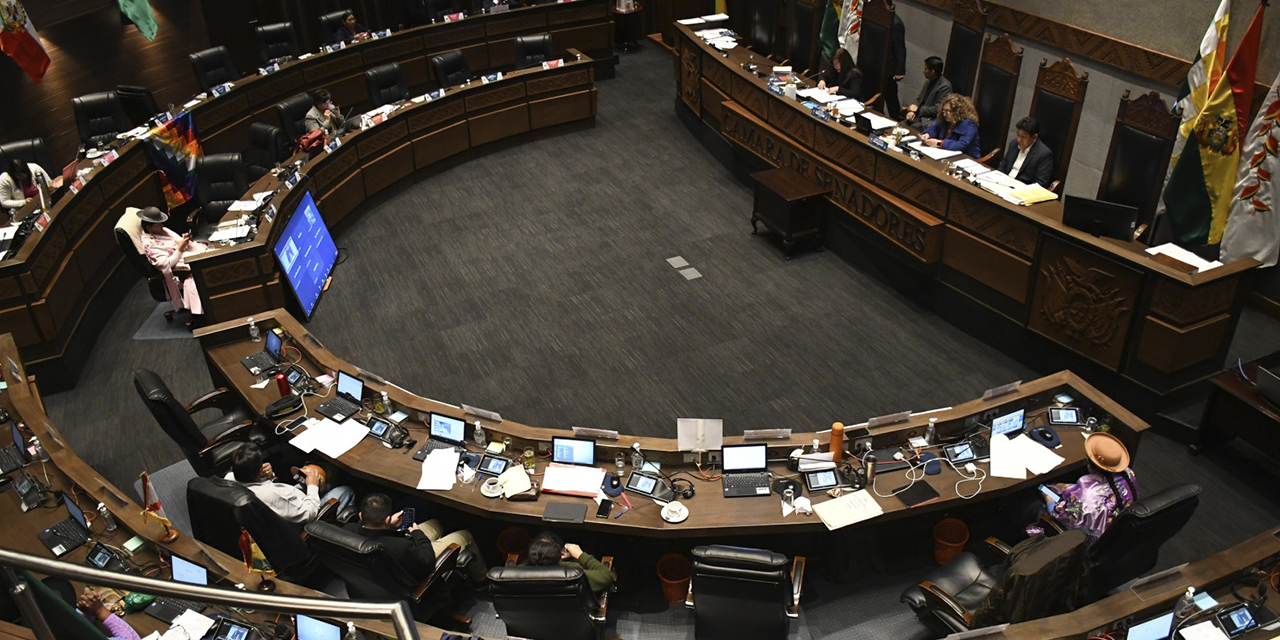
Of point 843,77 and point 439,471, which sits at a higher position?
point 843,77

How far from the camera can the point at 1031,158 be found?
7414mm

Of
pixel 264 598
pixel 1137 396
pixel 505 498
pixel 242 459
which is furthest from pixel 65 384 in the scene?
pixel 1137 396

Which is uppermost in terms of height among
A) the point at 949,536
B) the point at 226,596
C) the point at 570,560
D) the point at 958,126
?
the point at 226,596

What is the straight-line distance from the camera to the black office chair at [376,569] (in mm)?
4500

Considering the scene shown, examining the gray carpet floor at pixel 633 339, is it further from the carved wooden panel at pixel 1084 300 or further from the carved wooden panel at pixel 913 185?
the carved wooden panel at pixel 913 185

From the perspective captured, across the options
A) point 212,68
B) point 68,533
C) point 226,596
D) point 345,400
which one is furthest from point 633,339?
point 212,68

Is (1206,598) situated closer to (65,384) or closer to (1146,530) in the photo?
(1146,530)

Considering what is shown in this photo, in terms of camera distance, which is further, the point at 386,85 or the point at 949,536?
the point at 386,85

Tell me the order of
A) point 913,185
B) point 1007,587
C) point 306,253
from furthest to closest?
point 306,253
point 913,185
point 1007,587

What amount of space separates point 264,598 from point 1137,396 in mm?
6241

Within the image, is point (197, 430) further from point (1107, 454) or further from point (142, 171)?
point (1107, 454)

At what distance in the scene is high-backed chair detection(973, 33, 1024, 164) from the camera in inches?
315

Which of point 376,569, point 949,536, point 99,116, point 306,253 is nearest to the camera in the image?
point 376,569

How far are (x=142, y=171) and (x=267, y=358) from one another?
3.78 m
